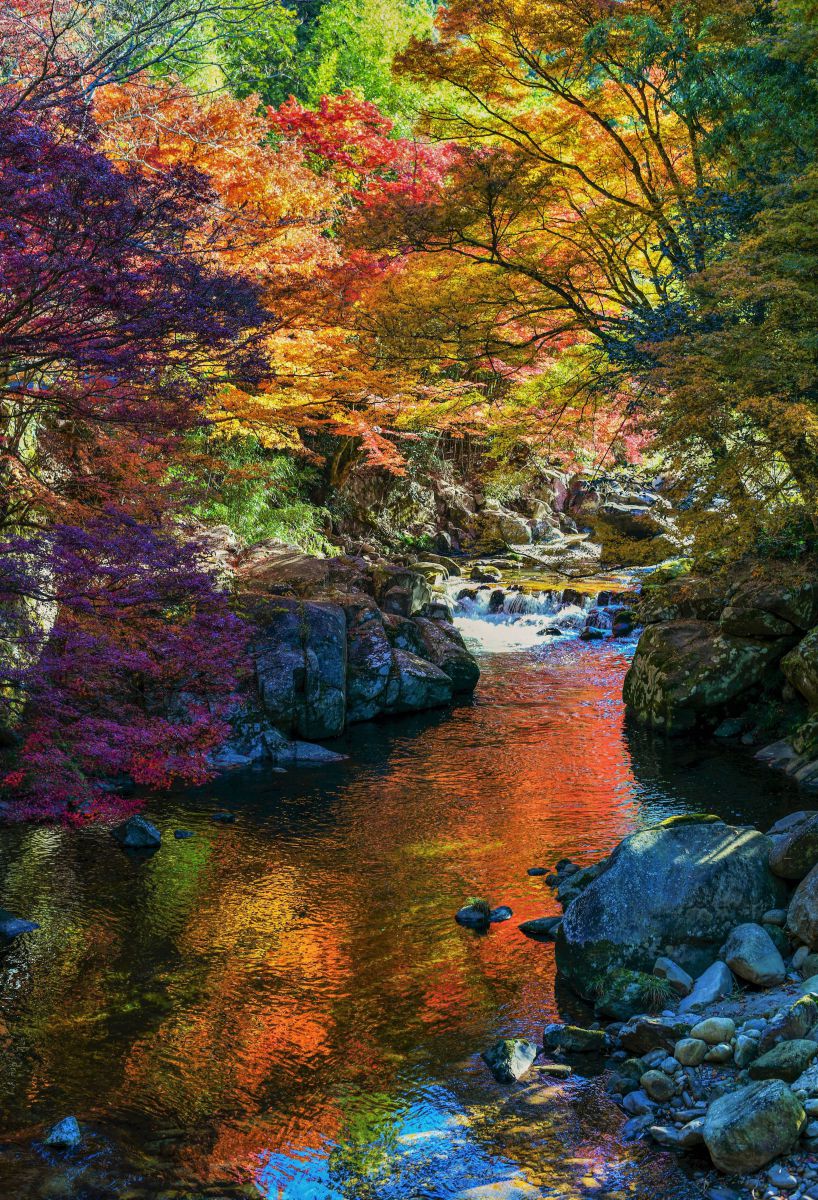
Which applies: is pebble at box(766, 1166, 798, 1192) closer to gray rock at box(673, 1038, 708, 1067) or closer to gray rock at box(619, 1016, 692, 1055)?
gray rock at box(673, 1038, 708, 1067)

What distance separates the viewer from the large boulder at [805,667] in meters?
11.2

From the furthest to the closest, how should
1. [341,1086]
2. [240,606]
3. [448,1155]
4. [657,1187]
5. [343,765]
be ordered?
[240,606], [343,765], [341,1086], [448,1155], [657,1187]

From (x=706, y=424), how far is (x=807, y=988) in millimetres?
5654

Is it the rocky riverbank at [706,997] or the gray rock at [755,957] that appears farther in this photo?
the gray rock at [755,957]

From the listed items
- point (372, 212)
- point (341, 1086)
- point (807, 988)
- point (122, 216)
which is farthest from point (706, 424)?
point (341, 1086)

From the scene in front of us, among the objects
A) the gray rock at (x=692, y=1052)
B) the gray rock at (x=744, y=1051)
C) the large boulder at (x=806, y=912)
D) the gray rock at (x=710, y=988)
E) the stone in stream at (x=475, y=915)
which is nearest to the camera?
the gray rock at (x=744, y=1051)

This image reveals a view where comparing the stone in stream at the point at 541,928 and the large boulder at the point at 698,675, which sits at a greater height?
the large boulder at the point at 698,675

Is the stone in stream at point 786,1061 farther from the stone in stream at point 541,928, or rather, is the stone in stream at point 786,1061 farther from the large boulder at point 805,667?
the large boulder at point 805,667

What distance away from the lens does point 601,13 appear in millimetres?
10641

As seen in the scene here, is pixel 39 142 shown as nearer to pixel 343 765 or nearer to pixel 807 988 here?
pixel 807 988

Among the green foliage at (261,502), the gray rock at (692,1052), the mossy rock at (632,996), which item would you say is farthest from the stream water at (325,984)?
the green foliage at (261,502)

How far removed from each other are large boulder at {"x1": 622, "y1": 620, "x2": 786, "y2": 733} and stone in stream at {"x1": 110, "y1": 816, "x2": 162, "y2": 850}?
23.1 ft

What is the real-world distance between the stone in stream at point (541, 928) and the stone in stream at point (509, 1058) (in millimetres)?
1608

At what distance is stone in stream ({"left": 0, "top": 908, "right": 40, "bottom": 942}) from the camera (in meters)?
7.31
